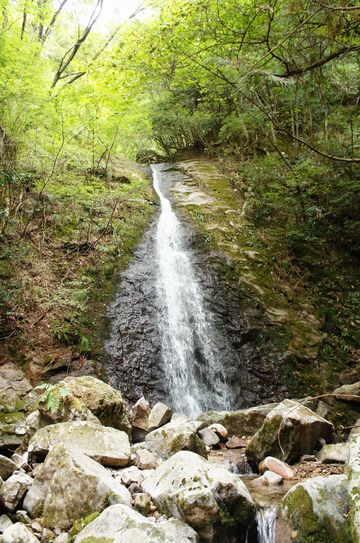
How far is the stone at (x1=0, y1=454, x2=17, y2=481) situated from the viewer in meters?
3.35

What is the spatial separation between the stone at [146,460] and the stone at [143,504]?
0.76m

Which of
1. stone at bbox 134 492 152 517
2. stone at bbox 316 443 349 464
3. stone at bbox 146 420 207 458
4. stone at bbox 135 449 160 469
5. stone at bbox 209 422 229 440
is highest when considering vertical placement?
stone at bbox 134 492 152 517

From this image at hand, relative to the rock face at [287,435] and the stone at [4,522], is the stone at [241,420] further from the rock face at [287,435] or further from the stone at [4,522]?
the stone at [4,522]

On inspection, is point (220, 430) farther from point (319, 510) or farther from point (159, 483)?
point (319, 510)

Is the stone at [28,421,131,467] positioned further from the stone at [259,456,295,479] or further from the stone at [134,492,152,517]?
the stone at [259,456,295,479]

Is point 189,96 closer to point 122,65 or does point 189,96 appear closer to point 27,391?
point 122,65

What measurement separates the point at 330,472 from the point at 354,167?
27.8 ft

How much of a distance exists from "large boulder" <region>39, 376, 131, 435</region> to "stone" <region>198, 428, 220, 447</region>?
1214mm

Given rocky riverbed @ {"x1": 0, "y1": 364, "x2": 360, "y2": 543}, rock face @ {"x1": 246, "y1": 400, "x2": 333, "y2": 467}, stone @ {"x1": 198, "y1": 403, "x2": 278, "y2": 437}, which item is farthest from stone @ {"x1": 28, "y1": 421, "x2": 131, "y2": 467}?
Answer: stone @ {"x1": 198, "y1": 403, "x2": 278, "y2": 437}

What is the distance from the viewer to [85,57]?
46.0ft

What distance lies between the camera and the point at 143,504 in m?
3.26

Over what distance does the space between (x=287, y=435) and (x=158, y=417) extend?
1.93 metres

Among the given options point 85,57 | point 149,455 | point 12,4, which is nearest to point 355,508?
point 149,455

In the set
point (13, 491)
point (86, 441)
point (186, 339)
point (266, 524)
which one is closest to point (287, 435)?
point (266, 524)
